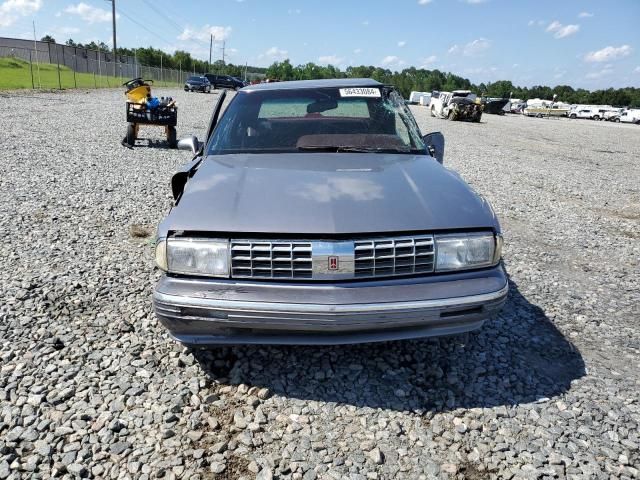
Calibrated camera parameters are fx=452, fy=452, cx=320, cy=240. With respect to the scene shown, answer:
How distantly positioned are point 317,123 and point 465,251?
1.87 m

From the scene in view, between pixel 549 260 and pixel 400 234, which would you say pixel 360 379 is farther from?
pixel 549 260

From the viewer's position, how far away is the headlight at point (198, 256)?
229 cm

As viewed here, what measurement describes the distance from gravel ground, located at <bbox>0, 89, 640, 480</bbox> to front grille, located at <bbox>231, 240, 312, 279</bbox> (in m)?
0.72

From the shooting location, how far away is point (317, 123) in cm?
374

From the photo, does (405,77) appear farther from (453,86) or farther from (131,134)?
(131,134)

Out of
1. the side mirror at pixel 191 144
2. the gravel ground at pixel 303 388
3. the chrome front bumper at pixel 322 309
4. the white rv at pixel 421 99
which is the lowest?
the gravel ground at pixel 303 388

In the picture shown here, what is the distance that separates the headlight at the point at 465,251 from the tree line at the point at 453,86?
78.8m

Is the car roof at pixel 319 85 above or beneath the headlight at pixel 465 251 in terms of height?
above

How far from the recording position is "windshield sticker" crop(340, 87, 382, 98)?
3768 millimetres

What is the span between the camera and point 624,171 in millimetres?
11383

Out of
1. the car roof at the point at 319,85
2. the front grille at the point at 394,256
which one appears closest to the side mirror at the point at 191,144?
the car roof at the point at 319,85

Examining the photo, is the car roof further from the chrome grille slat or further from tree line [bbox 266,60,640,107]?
tree line [bbox 266,60,640,107]

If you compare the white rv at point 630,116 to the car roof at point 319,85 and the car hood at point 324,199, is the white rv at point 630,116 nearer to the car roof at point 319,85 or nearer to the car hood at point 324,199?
the car roof at point 319,85

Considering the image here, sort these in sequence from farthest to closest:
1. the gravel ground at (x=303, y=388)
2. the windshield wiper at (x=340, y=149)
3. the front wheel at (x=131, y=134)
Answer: the front wheel at (x=131, y=134) → the windshield wiper at (x=340, y=149) → the gravel ground at (x=303, y=388)
